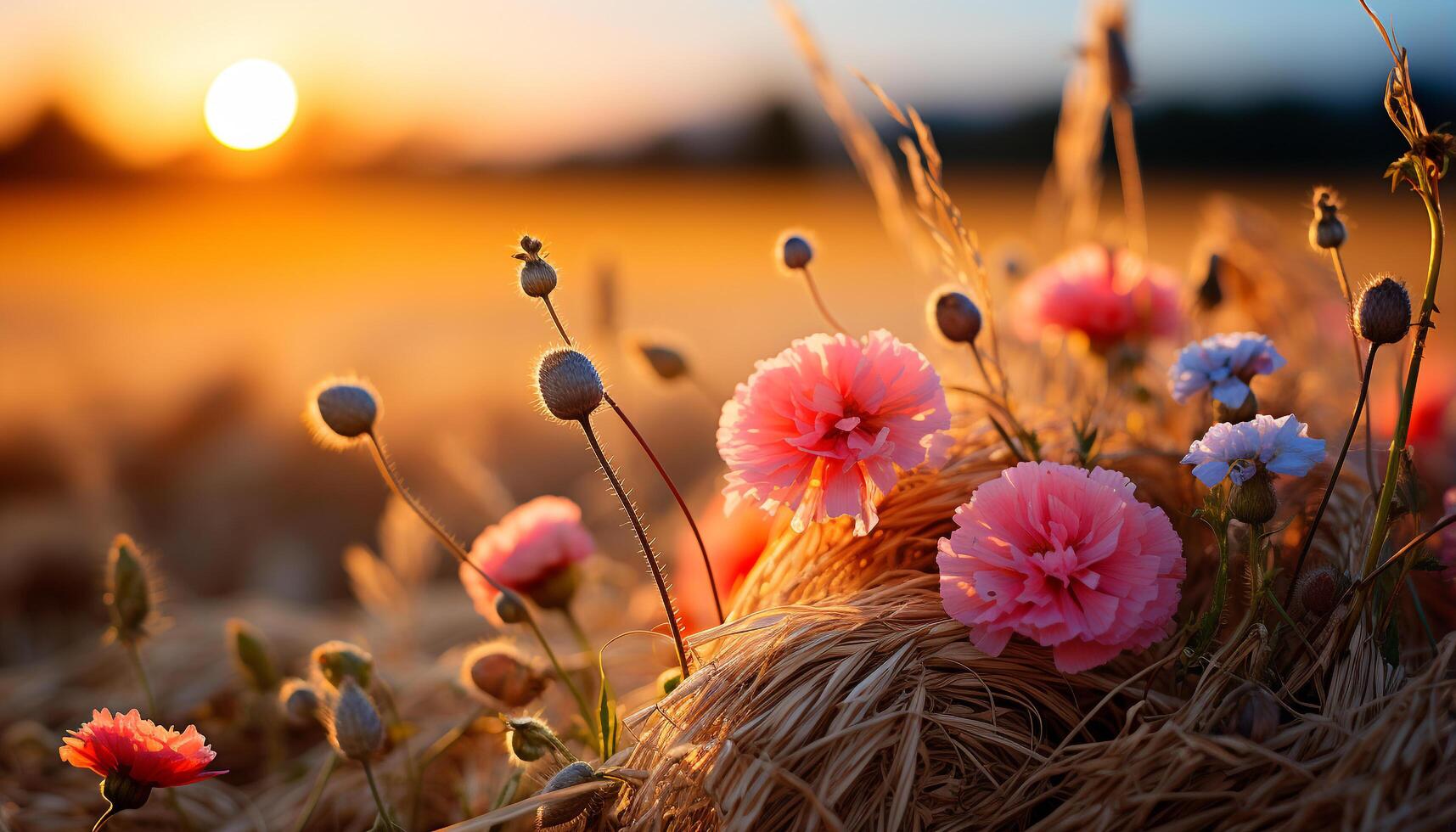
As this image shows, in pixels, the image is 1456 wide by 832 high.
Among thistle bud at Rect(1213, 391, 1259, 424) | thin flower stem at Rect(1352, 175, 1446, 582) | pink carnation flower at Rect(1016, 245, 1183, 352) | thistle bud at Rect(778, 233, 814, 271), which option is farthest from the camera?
pink carnation flower at Rect(1016, 245, 1183, 352)

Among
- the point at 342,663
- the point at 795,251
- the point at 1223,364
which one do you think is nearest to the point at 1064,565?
the point at 1223,364

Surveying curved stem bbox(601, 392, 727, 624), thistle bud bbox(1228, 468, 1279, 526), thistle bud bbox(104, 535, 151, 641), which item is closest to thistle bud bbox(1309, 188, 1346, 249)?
thistle bud bbox(1228, 468, 1279, 526)

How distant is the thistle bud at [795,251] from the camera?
760mm

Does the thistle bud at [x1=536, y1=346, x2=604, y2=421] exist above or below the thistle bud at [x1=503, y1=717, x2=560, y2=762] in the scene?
above

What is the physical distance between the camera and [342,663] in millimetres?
755

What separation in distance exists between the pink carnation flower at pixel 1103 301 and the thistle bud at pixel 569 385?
0.59m

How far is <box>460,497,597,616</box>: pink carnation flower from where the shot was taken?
2.61ft

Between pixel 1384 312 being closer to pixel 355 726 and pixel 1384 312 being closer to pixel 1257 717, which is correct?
pixel 1257 717

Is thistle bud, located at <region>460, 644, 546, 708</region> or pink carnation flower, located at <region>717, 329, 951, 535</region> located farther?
thistle bud, located at <region>460, 644, 546, 708</region>

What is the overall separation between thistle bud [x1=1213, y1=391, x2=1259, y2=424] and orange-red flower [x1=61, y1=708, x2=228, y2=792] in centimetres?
67

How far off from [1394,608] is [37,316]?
4.11 meters

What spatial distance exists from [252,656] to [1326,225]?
889 millimetres

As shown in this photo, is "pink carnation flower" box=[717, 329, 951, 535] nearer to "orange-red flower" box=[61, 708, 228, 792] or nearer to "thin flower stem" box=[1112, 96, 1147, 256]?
"orange-red flower" box=[61, 708, 228, 792]

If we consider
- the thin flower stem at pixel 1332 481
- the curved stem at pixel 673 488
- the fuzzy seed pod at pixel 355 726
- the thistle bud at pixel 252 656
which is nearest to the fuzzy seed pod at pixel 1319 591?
the thin flower stem at pixel 1332 481
